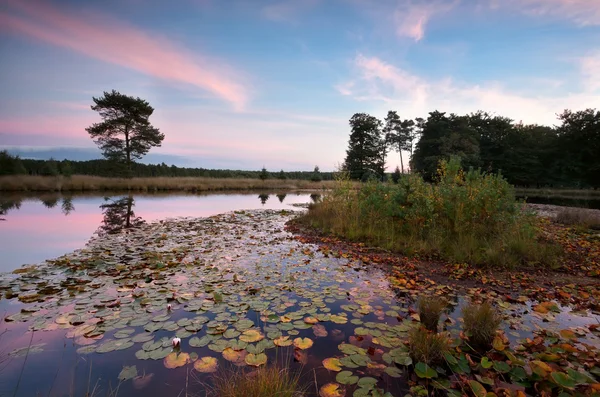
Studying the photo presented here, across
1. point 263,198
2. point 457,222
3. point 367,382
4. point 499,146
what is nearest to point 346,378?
point 367,382

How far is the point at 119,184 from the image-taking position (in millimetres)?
26828

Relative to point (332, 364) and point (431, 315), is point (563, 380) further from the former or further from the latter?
point (332, 364)

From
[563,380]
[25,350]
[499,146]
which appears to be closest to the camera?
[563,380]

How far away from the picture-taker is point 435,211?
8.16 m

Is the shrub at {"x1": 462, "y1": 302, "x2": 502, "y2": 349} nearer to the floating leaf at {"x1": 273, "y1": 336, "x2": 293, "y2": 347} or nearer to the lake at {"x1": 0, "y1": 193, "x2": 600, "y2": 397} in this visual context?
the lake at {"x1": 0, "y1": 193, "x2": 600, "y2": 397}

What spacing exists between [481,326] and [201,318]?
138 inches

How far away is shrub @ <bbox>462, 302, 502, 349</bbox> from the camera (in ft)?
9.81

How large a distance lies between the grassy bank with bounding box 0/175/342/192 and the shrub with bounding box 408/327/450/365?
477 inches

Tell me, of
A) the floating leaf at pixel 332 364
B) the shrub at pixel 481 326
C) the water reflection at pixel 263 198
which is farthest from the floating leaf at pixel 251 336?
the water reflection at pixel 263 198

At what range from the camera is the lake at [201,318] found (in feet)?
8.40

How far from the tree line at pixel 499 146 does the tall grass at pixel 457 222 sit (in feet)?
97.6

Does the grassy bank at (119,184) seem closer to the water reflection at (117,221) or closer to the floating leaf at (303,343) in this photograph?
the water reflection at (117,221)

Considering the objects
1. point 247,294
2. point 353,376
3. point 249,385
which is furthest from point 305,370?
point 247,294

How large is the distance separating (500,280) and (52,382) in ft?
23.3
